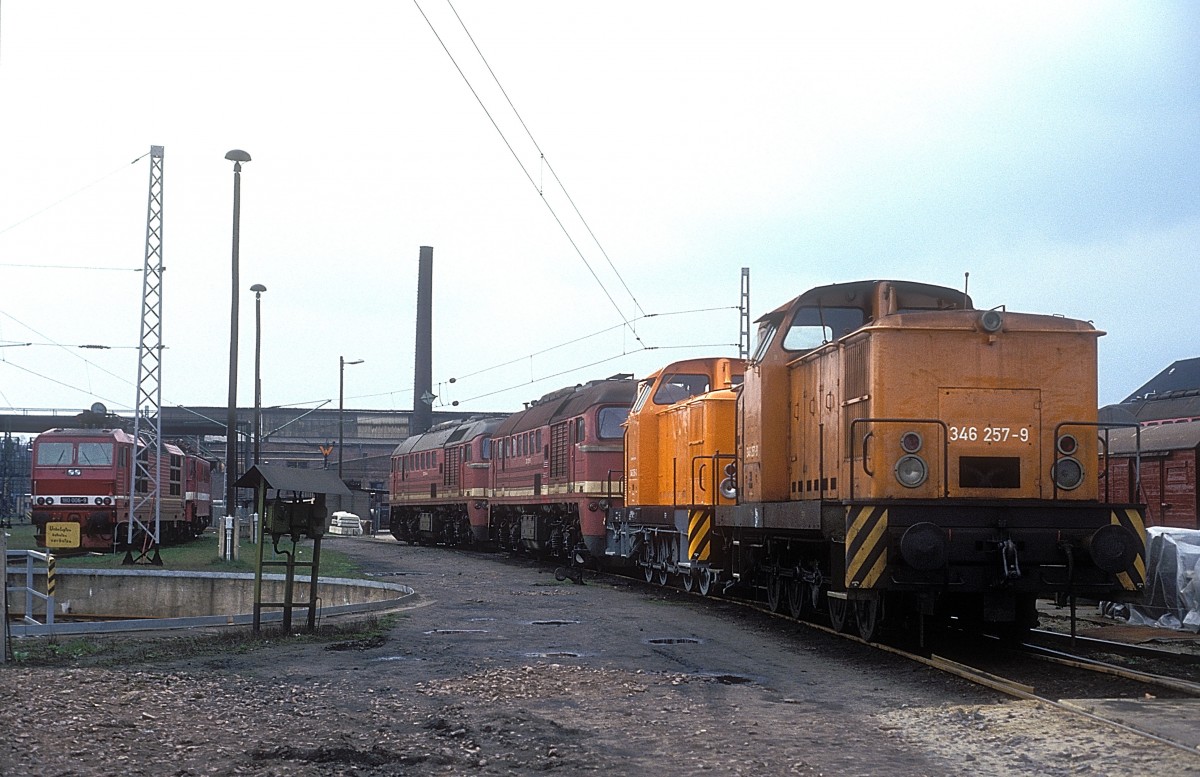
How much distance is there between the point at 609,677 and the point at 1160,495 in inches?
547

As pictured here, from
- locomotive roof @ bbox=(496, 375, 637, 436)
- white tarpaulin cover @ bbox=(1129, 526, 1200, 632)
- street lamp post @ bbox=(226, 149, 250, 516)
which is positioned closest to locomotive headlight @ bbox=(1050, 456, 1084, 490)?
white tarpaulin cover @ bbox=(1129, 526, 1200, 632)

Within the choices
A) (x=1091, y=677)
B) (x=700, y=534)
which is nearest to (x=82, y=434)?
(x=700, y=534)

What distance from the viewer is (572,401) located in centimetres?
2569

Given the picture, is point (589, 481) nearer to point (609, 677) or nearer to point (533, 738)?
point (609, 677)

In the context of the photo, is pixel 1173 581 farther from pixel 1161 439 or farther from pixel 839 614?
pixel 1161 439

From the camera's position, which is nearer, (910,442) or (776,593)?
(910,442)

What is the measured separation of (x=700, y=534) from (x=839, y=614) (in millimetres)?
4314

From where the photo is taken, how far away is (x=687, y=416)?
1823 centimetres

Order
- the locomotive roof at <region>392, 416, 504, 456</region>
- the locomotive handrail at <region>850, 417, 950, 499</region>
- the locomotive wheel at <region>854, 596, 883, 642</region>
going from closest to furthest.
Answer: the locomotive handrail at <region>850, 417, 950, 499</region>
the locomotive wheel at <region>854, 596, 883, 642</region>
the locomotive roof at <region>392, 416, 504, 456</region>

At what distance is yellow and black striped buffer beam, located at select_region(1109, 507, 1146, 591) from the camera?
10312 mm

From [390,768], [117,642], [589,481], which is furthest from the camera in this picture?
[589,481]

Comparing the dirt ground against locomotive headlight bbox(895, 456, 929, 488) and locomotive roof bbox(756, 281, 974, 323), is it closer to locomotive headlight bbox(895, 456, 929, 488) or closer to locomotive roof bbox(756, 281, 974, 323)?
locomotive headlight bbox(895, 456, 929, 488)

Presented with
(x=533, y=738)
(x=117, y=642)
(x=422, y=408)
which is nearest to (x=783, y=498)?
(x=533, y=738)

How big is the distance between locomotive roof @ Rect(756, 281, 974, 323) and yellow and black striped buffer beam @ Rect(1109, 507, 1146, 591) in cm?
266
